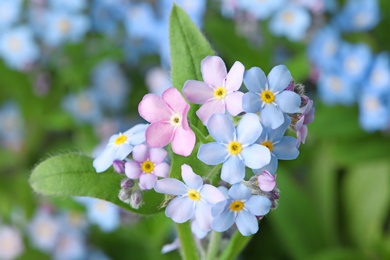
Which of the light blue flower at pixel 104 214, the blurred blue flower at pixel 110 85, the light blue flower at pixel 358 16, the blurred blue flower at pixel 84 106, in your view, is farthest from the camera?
the blurred blue flower at pixel 110 85

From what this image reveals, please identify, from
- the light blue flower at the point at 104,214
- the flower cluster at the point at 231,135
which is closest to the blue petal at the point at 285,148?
the flower cluster at the point at 231,135

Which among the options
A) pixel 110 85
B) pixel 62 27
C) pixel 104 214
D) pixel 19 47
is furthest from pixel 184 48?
pixel 110 85

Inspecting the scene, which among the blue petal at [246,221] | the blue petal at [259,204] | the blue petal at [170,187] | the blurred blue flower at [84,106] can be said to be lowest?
the blurred blue flower at [84,106]

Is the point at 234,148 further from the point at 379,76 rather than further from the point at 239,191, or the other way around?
the point at 379,76

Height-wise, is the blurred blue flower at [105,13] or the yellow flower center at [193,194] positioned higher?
the yellow flower center at [193,194]

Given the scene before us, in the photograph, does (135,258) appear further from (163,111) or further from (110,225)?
(163,111)

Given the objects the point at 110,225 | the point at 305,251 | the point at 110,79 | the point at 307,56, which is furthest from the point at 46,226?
the point at 307,56

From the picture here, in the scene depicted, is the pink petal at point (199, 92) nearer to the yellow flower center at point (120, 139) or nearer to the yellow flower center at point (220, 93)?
the yellow flower center at point (220, 93)
